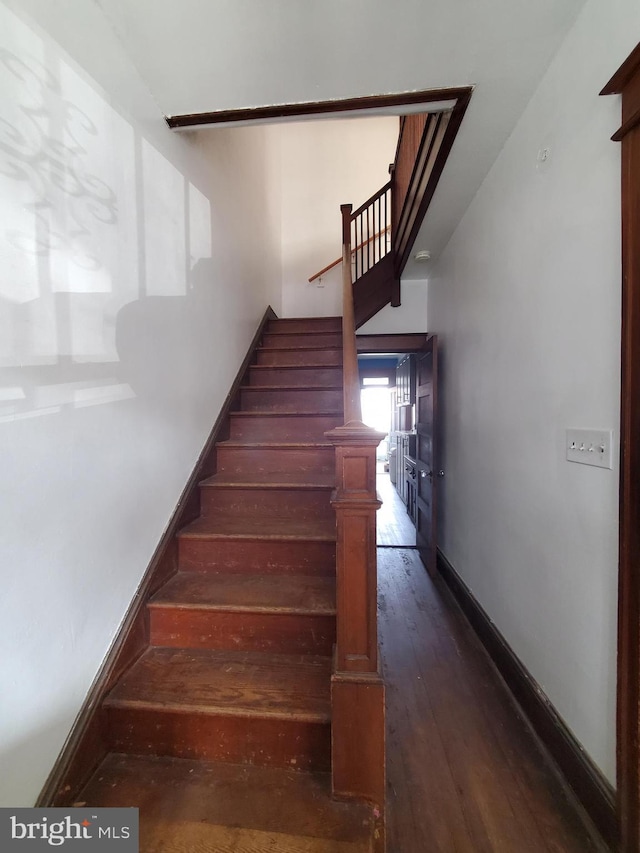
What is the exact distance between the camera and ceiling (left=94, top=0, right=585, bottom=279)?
110 centimetres

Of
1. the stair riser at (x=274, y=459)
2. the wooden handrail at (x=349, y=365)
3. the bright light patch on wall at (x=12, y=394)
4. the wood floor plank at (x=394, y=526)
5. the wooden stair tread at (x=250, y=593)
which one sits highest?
the wooden handrail at (x=349, y=365)

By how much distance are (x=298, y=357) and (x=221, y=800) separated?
2.56 metres

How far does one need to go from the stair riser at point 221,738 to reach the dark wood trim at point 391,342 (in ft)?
9.33

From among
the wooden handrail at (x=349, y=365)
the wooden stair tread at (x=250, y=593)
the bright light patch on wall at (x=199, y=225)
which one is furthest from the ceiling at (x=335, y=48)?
the wooden stair tread at (x=250, y=593)

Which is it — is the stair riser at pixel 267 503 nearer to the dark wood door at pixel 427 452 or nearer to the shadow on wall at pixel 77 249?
the shadow on wall at pixel 77 249

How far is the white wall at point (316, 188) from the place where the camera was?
13.6 ft

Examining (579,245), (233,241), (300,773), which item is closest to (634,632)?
(300,773)

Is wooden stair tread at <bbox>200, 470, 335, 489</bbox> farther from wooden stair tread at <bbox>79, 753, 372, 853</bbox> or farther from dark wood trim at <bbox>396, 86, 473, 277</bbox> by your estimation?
dark wood trim at <bbox>396, 86, 473, 277</bbox>

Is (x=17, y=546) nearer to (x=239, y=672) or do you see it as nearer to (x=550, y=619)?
(x=239, y=672)

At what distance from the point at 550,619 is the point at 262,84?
2403 mm

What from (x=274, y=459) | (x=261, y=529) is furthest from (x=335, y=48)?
(x=261, y=529)

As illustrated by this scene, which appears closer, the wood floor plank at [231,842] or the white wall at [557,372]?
the wood floor plank at [231,842]

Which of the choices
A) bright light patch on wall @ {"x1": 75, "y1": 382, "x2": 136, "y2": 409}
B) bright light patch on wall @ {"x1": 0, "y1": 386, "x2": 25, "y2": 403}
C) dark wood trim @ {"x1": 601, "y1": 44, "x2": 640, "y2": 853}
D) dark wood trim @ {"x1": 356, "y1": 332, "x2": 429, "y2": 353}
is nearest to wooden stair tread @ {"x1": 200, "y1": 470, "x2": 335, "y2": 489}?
bright light patch on wall @ {"x1": 75, "y1": 382, "x2": 136, "y2": 409}

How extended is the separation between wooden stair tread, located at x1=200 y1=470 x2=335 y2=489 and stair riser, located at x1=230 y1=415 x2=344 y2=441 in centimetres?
28
